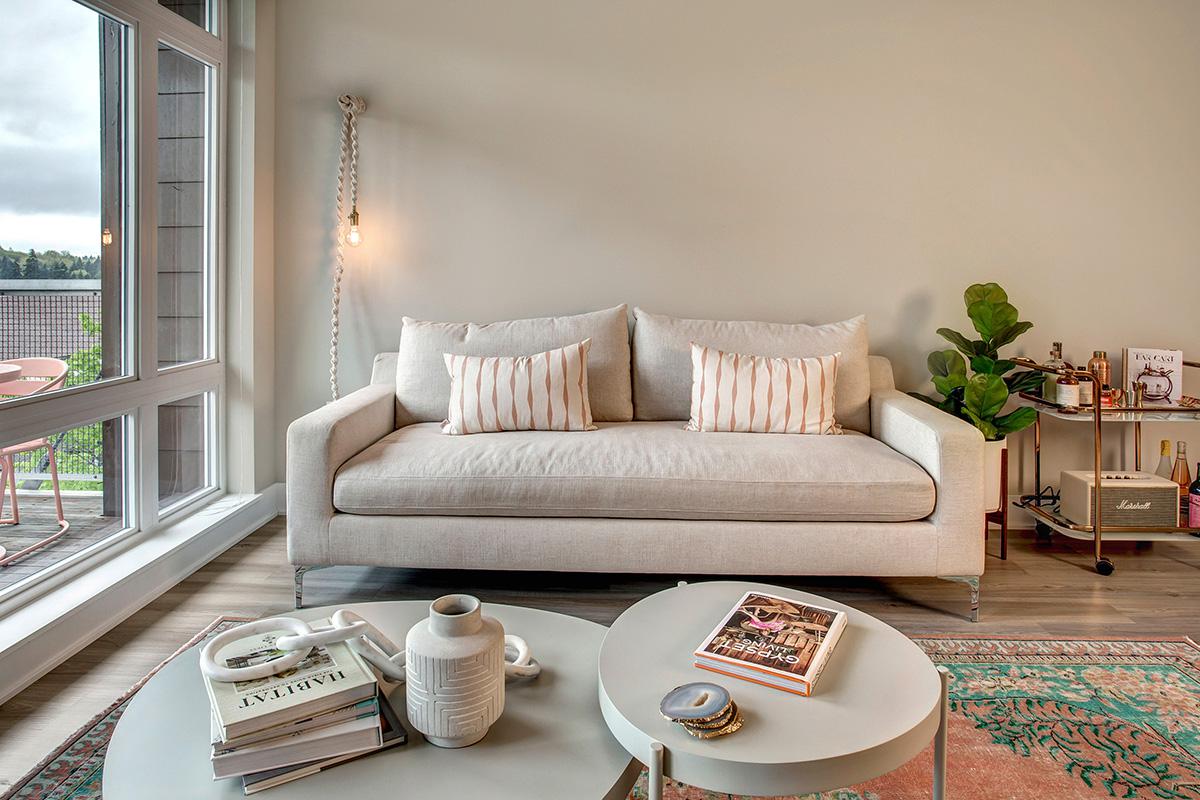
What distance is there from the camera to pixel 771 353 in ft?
10.9

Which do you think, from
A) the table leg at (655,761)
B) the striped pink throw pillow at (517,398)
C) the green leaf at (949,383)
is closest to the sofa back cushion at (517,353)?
the striped pink throw pillow at (517,398)

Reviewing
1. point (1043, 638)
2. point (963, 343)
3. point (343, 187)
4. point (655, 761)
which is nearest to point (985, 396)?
point (963, 343)

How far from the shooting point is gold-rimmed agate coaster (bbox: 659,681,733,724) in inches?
50.5

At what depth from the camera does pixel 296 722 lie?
1.22m

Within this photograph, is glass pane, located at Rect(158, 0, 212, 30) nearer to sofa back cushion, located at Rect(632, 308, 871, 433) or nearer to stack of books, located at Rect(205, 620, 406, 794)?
sofa back cushion, located at Rect(632, 308, 871, 433)

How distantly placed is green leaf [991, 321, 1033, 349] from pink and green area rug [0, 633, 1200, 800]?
1250mm

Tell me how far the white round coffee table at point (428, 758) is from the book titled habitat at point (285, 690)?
9 centimetres

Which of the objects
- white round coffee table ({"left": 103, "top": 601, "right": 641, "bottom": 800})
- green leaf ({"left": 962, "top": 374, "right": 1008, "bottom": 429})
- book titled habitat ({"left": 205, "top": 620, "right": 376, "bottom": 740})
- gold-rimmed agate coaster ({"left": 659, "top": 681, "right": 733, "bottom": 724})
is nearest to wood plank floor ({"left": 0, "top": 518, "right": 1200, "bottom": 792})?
green leaf ({"left": 962, "top": 374, "right": 1008, "bottom": 429})

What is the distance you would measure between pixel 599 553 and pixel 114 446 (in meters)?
1.70

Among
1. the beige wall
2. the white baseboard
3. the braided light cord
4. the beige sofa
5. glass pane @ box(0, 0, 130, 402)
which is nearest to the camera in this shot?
the white baseboard

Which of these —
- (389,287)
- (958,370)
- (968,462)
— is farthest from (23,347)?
(958,370)

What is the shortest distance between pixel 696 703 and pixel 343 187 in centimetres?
303

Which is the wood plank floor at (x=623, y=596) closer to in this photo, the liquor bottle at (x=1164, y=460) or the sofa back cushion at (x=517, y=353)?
the liquor bottle at (x=1164, y=460)

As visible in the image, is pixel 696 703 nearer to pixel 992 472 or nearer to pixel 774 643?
pixel 774 643
